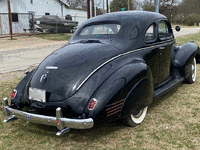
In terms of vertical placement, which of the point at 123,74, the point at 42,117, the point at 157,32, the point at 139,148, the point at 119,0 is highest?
the point at 119,0

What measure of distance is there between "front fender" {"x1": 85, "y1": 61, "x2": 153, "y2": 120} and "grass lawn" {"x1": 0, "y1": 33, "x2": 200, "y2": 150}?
412 mm

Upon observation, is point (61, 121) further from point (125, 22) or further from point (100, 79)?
point (125, 22)

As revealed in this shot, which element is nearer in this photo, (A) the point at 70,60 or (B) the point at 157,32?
(A) the point at 70,60

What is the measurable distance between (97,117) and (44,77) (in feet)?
3.04

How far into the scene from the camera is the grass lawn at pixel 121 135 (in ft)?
9.00

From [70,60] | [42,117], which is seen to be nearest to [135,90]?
[70,60]

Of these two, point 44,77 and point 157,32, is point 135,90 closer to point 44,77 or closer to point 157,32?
point 44,77

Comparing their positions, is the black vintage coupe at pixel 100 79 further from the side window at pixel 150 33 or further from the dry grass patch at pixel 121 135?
the dry grass patch at pixel 121 135

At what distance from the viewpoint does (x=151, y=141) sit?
280cm

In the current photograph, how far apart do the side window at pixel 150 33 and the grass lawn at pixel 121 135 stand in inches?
50.3

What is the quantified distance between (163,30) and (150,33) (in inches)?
31.5

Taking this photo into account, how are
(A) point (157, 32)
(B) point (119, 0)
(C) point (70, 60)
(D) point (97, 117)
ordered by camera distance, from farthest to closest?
(B) point (119, 0)
(A) point (157, 32)
(C) point (70, 60)
(D) point (97, 117)

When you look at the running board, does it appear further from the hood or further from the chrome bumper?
the chrome bumper

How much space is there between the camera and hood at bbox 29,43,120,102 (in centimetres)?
270
